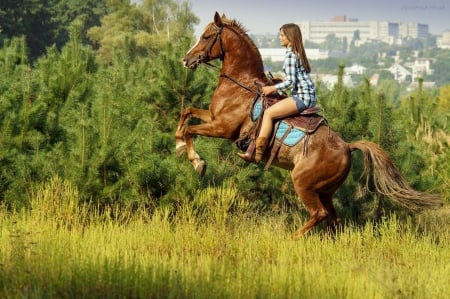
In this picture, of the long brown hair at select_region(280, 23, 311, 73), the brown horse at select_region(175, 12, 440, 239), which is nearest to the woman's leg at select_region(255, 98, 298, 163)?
the brown horse at select_region(175, 12, 440, 239)

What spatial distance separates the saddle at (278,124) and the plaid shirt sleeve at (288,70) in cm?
22

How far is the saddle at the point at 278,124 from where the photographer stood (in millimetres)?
9281

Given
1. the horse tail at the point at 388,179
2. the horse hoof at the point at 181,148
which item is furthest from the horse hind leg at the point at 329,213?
the horse hoof at the point at 181,148

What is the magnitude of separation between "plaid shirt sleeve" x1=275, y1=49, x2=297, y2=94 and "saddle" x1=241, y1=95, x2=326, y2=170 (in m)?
0.22

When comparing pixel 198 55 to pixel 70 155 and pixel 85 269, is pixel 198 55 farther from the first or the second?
pixel 85 269

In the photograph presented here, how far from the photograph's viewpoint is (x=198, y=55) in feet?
31.0

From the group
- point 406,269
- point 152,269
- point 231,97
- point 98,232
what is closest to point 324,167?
point 231,97

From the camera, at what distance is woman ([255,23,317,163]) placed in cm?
919

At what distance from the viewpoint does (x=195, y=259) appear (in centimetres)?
757

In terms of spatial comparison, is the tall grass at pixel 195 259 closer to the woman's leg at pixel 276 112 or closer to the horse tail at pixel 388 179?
the horse tail at pixel 388 179

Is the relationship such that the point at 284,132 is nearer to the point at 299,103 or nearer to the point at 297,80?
the point at 299,103

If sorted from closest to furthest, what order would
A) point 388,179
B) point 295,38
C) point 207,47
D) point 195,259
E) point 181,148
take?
point 195,259 < point 295,38 < point 181,148 < point 207,47 < point 388,179

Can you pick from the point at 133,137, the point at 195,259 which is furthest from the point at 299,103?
the point at 195,259

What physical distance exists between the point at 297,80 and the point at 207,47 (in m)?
1.05
